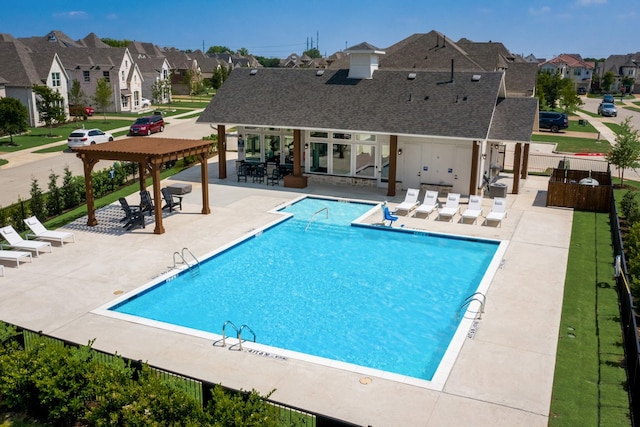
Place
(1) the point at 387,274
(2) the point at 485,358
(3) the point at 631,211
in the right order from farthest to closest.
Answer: (3) the point at 631,211, (1) the point at 387,274, (2) the point at 485,358

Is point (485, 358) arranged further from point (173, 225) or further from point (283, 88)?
point (283, 88)

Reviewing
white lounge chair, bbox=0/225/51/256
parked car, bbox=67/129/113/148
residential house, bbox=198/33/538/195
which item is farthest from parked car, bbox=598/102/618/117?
white lounge chair, bbox=0/225/51/256

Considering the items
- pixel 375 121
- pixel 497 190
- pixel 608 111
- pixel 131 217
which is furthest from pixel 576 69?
pixel 131 217

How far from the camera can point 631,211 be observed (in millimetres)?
21344

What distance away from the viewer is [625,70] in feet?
436

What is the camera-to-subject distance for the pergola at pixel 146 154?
19875 millimetres

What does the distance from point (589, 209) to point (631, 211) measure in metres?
2.65

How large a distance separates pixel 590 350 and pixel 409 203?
40.7ft

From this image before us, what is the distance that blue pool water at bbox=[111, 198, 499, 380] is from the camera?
520 inches

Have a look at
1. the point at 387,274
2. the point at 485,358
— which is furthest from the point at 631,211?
the point at 485,358

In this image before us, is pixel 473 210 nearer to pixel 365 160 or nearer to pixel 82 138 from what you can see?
pixel 365 160

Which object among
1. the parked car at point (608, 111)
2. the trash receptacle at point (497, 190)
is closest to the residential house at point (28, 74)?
the trash receptacle at point (497, 190)

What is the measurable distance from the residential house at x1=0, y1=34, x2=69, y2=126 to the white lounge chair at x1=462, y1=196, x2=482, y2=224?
43.4 m

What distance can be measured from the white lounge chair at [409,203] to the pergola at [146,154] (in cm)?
808
